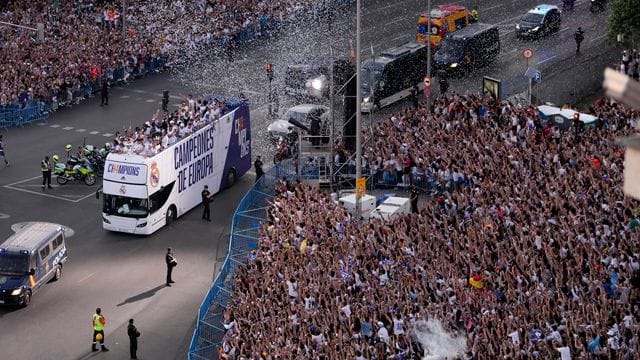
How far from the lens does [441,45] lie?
5659cm

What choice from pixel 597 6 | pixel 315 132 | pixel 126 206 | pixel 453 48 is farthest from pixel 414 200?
pixel 597 6

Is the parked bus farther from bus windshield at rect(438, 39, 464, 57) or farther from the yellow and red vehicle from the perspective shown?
the yellow and red vehicle

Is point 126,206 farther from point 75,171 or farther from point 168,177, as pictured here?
point 75,171

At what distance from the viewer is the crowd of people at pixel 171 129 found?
130 ft

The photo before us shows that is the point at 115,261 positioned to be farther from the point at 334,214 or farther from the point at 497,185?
the point at 497,185

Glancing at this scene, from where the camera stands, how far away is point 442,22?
60.5 m

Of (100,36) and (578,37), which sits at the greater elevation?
(578,37)

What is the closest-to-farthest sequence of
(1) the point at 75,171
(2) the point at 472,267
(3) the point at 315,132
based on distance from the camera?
1. (2) the point at 472,267
2. (3) the point at 315,132
3. (1) the point at 75,171

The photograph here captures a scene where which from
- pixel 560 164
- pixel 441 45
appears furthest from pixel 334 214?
pixel 441 45

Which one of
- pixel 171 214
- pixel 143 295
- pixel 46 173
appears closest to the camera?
pixel 143 295

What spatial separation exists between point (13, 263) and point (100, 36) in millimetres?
30828

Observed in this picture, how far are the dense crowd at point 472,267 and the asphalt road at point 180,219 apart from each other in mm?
3707

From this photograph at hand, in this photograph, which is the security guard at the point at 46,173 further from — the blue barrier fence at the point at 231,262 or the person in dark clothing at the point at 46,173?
the blue barrier fence at the point at 231,262

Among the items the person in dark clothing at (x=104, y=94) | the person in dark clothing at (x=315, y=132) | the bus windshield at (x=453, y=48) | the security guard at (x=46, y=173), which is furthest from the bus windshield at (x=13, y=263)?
the bus windshield at (x=453, y=48)
